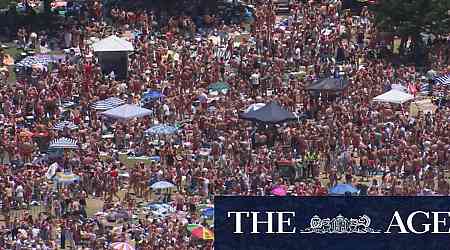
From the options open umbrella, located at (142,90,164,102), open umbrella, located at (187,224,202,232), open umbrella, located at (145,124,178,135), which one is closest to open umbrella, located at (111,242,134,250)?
open umbrella, located at (187,224,202,232)

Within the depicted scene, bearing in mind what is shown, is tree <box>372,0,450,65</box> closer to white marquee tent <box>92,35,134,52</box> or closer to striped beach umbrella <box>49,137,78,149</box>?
white marquee tent <box>92,35,134,52</box>

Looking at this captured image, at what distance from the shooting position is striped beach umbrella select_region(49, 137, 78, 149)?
60594 millimetres

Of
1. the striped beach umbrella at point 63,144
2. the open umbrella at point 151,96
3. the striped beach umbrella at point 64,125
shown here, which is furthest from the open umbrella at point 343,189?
the open umbrella at point 151,96

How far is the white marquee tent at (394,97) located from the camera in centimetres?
6469

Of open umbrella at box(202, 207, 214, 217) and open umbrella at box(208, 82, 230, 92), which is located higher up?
open umbrella at box(208, 82, 230, 92)

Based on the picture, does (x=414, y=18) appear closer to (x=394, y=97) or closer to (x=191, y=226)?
(x=394, y=97)

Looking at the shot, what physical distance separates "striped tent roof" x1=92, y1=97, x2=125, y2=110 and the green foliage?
13698 mm

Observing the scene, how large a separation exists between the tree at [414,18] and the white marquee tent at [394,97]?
748cm

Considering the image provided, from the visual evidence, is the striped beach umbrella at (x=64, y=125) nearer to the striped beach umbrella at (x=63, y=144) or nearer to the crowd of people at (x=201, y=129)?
the crowd of people at (x=201, y=129)

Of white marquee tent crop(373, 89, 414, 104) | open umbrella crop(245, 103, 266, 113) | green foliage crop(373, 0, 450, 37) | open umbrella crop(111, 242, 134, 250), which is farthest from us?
green foliage crop(373, 0, 450, 37)

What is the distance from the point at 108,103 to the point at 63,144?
212 inches

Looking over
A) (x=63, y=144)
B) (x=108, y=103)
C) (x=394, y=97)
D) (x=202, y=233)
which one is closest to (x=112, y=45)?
(x=108, y=103)

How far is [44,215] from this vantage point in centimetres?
5544

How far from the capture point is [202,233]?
52.0 m
